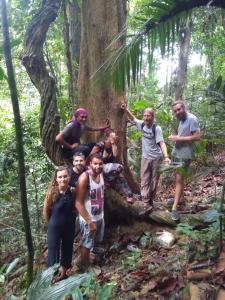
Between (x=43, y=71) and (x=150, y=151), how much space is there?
6.42ft

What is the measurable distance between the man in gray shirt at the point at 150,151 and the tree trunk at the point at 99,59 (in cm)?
23

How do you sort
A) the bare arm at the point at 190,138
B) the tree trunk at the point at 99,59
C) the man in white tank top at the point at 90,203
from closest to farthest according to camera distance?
1. the man in white tank top at the point at 90,203
2. the bare arm at the point at 190,138
3. the tree trunk at the point at 99,59

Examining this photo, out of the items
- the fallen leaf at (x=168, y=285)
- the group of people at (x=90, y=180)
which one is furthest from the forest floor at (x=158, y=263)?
the group of people at (x=90, y=180)

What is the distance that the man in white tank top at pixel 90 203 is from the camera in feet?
15.1

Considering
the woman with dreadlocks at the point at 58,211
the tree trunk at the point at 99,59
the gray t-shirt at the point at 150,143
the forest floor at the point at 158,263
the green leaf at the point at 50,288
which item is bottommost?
the forest floor at the point at 158,263

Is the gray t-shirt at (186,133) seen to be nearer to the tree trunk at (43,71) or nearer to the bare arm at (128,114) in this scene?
the bare arm at (128,114)

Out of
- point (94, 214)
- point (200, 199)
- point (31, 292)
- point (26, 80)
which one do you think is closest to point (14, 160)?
point (94, 214)

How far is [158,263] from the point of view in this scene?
430cm

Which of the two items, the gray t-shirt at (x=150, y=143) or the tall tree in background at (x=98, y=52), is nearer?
the tall tree in background at (x=98, y=52)

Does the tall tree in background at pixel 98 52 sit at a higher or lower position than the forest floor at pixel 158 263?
higher

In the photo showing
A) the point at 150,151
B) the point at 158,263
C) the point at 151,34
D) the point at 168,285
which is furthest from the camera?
the point at 150,151

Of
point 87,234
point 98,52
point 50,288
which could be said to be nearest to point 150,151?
point 87,234

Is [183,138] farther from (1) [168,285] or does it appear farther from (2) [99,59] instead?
(1) [168,285]

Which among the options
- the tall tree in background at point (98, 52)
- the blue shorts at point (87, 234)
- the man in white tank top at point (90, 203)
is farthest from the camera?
the blue shorts at point (87, 234)
